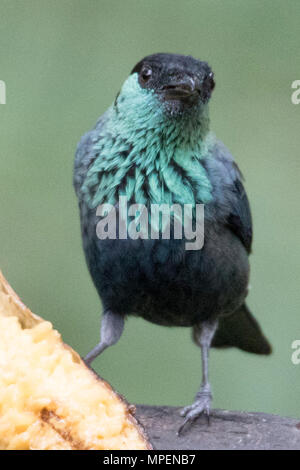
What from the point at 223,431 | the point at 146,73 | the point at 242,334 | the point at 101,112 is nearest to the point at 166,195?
the point at 146,73

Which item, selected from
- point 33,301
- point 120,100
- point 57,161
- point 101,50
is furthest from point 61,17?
point 120,100

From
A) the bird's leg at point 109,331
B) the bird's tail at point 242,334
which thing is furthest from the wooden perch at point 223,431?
the bird's tail at point 242,334

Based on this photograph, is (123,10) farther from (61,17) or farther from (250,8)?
(250,8)

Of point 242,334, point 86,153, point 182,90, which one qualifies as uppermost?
point 182,90

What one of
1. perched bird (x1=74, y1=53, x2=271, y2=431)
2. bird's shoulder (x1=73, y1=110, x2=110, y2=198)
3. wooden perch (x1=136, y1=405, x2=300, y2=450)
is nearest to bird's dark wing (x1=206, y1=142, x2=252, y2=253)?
perched bird (x1=74, y1=53, x2=271, y2=431)

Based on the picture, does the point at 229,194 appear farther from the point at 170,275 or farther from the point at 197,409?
the point at 197,409

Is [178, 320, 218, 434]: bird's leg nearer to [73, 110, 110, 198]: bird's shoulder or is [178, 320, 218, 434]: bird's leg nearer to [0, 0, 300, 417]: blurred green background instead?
[73, 110, 110, 198]: bird's shoulder
